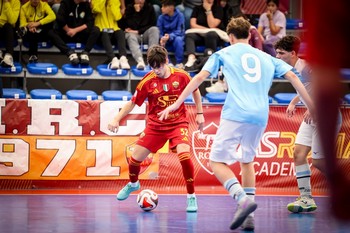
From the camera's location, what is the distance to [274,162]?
10000 mm

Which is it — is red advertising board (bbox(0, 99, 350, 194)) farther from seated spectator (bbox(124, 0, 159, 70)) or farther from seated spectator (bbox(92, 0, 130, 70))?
seated spectator (bbox(124, 0, 159, 70))

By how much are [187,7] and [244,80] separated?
27.6 ft

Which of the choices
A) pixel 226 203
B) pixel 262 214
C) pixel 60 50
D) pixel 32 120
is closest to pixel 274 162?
pixel 226 203

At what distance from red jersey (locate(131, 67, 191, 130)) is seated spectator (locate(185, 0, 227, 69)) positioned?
16.3 ft

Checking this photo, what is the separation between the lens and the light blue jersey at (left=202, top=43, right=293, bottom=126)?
572 centimetres

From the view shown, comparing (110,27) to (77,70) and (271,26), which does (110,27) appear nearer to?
(77,70)

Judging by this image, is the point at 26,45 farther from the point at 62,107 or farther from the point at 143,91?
the point at 143,91

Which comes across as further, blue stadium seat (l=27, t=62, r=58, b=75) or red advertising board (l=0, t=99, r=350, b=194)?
blue stadium seat (l=27, t=62, r=58, b=75)

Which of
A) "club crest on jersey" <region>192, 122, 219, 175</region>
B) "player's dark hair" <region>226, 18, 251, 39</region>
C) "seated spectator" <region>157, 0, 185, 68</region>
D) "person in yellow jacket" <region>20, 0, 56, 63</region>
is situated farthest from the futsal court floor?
"seated spectator" <region>157, 0, 185, 68</region>

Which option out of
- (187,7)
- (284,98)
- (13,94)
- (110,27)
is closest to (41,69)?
(13,94)

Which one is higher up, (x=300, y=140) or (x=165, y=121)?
(x=165, y=121)

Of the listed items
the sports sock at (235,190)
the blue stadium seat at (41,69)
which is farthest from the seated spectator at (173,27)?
the sports sock at (235,190)

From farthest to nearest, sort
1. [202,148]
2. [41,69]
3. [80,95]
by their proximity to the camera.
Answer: [41,69] < [80,95] < [202,148]

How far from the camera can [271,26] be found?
12977 mm
